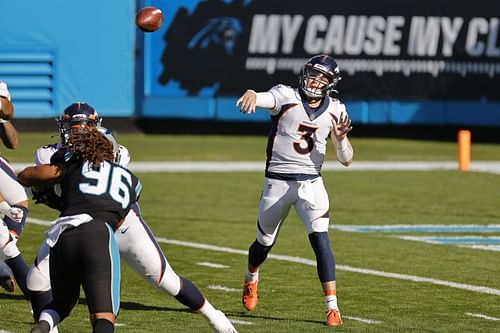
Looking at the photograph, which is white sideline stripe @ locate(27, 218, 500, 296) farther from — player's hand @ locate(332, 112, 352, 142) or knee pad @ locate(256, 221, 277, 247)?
player's hand @ locate(332, 112, 352, 142)

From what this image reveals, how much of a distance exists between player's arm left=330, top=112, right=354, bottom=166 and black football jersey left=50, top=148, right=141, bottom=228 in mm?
2359

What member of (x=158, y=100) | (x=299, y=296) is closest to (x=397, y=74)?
(x=158, y=100)

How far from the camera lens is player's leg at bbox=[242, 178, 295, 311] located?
9.44m

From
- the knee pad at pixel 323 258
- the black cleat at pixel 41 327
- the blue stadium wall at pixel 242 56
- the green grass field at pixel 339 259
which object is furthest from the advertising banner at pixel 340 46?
the black cleat at pixel 41 327

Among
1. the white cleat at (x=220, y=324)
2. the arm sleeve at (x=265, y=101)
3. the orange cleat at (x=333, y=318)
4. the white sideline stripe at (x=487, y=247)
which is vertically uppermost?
the arm sleeve at (x=265, y=101)

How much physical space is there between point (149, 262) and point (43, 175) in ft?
2.87

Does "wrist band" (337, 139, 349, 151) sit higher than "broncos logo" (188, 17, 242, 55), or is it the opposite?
"wrist band" (337, 139, 349, 151)

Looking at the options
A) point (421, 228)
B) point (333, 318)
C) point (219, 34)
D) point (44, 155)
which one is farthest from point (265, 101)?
point (219, 34)

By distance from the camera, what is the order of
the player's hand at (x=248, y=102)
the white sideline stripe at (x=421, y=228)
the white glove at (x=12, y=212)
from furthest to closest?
the white sideline stripe at (x=421, y=228)
the white glove at (x=12, y=212)
the player's hand at (x=248, y=102)

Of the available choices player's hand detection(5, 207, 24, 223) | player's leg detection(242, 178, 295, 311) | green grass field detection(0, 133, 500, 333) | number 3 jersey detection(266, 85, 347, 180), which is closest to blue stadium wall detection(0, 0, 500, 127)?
green grass field detection(0, 133, 500, 333)

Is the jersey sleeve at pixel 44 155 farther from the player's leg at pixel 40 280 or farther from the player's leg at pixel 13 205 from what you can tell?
the player's leg at pixel 13 205

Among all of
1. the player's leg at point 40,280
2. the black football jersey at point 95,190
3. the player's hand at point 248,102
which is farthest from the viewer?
the player's hand at point 248,102

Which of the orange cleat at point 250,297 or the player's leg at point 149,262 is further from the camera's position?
the orange cleat at point 250,297

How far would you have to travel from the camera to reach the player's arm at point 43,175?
715cm
